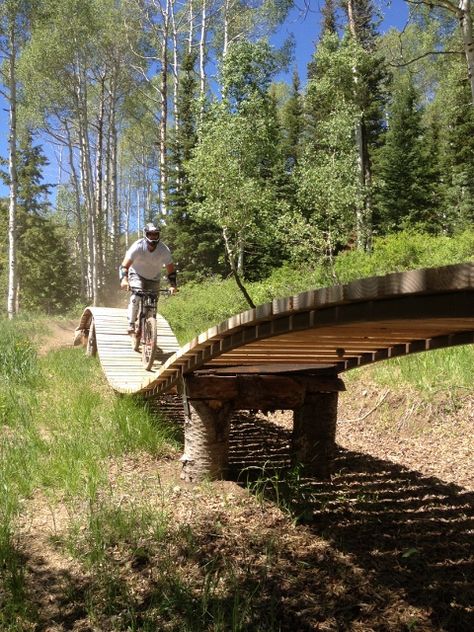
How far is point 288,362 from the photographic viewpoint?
16.1ft

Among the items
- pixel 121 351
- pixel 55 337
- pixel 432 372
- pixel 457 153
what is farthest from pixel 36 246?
pixel 432 372

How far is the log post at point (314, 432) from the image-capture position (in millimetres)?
4586

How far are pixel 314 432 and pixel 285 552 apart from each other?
1352 mm

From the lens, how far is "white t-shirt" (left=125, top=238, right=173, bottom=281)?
7473mm

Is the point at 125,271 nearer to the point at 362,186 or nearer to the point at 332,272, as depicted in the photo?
the point at 332,272

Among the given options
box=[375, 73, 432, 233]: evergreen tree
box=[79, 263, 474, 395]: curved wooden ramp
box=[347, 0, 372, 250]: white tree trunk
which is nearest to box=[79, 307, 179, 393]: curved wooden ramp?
box=[79, 263, 474, 395]: curved wooden ramp

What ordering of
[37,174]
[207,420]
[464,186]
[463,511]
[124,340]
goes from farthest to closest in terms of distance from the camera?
1. [37,174]
2. [464,186]
3. [124,340]
4. [207,420]
5. [463,511]

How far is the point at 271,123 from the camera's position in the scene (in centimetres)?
2023

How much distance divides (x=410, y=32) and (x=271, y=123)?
11483mm

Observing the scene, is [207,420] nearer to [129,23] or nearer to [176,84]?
[176,84]

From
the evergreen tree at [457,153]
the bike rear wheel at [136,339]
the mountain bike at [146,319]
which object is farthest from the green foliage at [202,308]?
the evergreen tree at [457,153]

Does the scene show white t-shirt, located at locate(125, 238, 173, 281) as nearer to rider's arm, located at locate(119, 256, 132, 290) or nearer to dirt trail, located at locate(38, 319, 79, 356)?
rider's arm, located at locate(119, 256, 132, 290)

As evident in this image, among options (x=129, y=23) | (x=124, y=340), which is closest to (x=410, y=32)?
(x=129, y=23)

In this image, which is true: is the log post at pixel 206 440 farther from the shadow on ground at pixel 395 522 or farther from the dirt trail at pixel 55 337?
the dirt trail at pixel 55 337
